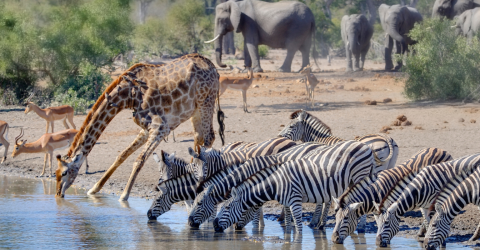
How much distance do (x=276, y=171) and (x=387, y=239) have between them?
4.74 feet

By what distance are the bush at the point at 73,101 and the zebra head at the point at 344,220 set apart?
11950mm

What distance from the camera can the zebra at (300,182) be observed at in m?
7.11

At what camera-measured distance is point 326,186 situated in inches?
286

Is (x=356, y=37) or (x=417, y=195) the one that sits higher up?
(x=356, y=37)

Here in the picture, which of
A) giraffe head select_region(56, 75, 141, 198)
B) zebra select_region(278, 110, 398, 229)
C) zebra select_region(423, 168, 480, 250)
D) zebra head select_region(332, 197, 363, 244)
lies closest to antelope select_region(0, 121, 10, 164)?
giraffe head select_region(56, 75, 141, 198)

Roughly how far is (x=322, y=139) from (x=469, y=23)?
1400 centimetres

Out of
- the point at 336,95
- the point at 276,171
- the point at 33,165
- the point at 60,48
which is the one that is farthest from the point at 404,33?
the point at 276,171

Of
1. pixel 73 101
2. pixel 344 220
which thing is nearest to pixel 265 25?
pixel 73 101

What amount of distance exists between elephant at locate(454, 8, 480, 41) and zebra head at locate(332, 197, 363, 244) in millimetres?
15131

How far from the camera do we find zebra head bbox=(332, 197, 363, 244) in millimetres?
6672

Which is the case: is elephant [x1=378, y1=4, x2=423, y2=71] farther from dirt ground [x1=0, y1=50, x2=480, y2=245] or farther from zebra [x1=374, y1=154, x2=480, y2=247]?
zebra [x1=374, y1=154, x2=480, y2=247]

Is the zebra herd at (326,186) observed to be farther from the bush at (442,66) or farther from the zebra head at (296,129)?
the bush at (442,66)

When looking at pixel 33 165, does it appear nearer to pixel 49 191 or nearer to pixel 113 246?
pixel 49 191

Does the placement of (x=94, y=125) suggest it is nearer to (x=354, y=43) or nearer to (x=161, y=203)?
(x=161, y=203)
